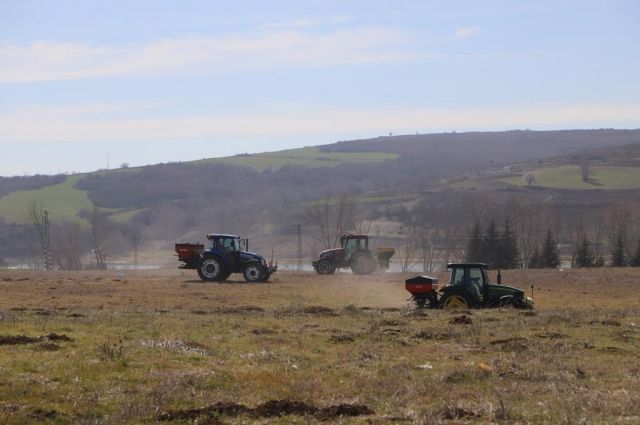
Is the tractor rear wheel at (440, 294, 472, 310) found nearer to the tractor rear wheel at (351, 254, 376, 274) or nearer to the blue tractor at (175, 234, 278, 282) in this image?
the blue tractor at (175, 234, 278, 282)

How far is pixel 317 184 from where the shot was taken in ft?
543

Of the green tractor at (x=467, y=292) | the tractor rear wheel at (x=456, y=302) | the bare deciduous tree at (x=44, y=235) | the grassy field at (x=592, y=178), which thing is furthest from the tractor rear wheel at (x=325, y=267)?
the grassy field at (x=592, y=178)

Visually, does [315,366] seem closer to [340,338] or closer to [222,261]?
[340,338]

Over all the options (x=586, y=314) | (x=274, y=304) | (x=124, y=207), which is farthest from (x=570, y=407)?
(x=124, y=207)

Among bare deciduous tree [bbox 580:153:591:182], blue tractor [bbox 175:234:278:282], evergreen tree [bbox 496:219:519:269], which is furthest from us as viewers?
bare deciduous tree [bbox 580:153:591:182]

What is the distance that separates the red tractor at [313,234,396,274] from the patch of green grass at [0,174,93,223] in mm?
82892

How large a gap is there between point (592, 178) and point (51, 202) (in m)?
81.8

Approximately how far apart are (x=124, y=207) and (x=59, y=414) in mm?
132615

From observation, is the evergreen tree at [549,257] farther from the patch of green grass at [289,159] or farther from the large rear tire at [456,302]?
the patch of green grass at [289,159]

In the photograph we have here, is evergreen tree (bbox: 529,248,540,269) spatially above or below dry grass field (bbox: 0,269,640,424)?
below

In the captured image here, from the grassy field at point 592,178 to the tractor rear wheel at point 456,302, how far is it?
325 feet

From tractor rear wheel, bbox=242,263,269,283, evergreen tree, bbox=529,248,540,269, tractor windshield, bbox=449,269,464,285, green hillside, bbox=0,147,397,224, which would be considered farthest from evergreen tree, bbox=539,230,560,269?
green hillside, bbox=0,147,397,224

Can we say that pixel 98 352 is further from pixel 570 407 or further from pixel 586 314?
pixel 586 314

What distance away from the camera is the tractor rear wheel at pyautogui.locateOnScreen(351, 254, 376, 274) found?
51.6 m
